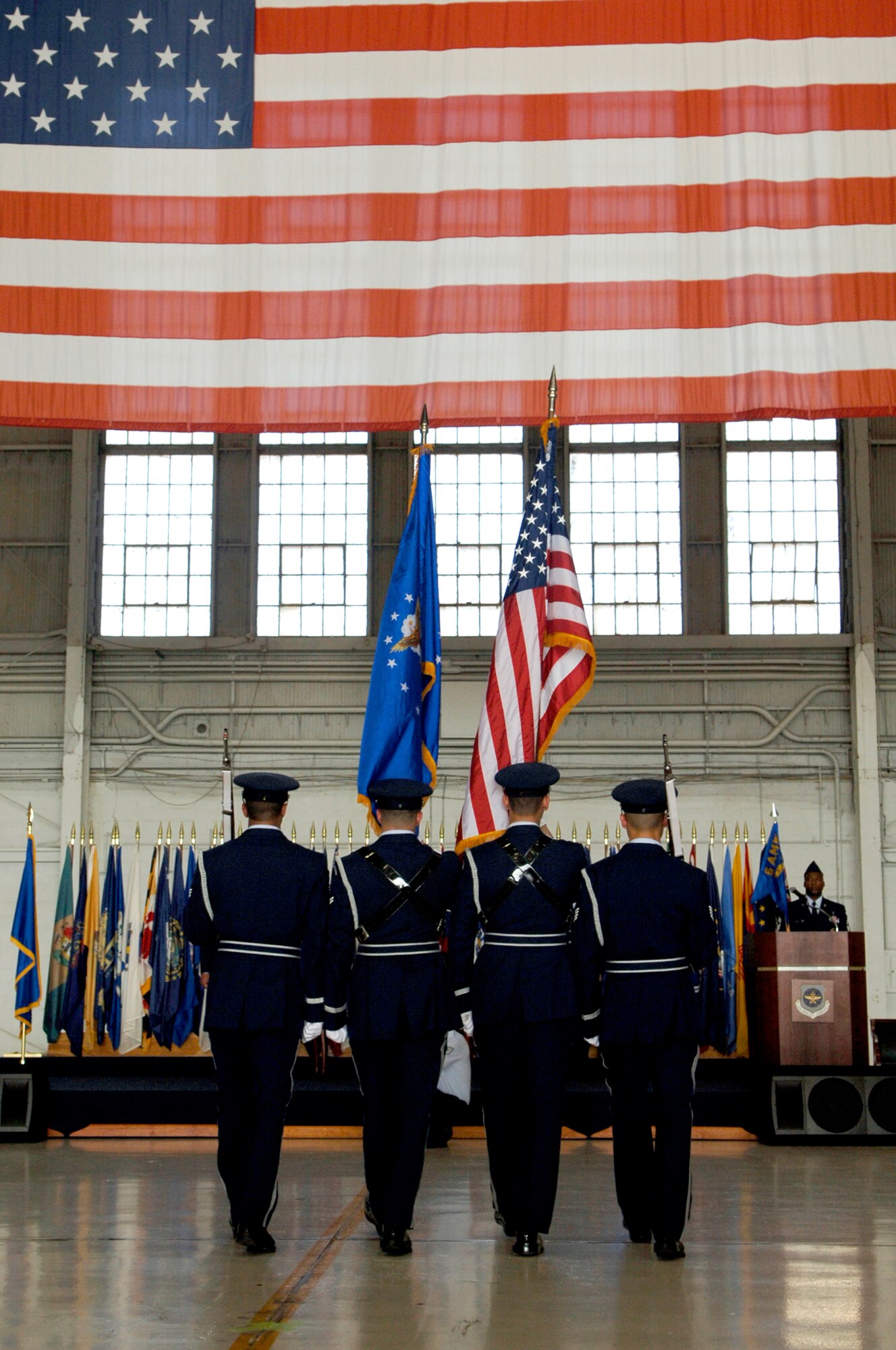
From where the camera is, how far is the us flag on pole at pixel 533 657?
21.8 feet

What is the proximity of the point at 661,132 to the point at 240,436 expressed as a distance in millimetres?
6982

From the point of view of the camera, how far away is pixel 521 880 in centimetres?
456

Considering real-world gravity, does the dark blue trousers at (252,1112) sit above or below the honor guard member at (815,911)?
below

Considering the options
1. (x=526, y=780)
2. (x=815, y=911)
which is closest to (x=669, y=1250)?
(x=526, y=780)

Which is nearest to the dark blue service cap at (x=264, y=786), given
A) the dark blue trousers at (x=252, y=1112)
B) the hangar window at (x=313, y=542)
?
the dark blue trousers at (x=252, y=1112)

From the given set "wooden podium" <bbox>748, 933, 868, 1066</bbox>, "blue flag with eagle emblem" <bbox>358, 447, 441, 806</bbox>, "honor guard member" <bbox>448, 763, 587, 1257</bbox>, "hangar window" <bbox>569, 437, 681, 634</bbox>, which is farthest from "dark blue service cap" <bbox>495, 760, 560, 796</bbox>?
"hangar window" <bbox>569, 437, 681, 634</bbox>

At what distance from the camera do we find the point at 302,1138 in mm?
7762

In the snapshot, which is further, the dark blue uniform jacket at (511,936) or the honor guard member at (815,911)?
the honor guard member at (815,911)

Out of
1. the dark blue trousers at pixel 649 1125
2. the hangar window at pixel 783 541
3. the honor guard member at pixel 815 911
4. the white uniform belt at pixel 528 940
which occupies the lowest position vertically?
the dark blue trousers at pixel 649 1125

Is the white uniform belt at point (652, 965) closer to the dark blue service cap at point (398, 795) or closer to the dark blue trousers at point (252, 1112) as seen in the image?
the dark blue service cap at point (398, 795)

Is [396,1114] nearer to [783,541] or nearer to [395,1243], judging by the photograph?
[395,1243]

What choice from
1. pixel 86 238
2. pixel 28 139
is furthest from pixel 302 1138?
pixel 28 139

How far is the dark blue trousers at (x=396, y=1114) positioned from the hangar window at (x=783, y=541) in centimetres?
990

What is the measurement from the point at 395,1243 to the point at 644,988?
1058 millimetres
